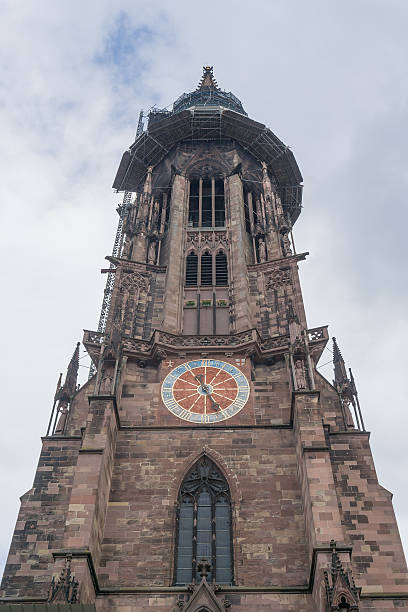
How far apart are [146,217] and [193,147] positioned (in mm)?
6072

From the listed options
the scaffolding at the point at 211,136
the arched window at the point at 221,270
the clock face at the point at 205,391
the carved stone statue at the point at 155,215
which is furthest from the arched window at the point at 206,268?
the scaffolding at the point at 211,136

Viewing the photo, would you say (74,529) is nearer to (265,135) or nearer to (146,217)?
(146,217)

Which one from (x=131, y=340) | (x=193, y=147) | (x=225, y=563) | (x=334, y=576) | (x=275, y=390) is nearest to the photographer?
(x=334, y=576)

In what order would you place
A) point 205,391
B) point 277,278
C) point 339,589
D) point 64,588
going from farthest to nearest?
point 277,278, point 205,391, point 64,588, point 339,589

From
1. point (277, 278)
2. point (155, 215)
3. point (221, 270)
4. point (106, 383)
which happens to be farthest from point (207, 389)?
point (155, 215)

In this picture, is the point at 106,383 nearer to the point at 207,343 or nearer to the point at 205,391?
the point at 205,391

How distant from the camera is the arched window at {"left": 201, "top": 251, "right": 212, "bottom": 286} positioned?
95.9 feet

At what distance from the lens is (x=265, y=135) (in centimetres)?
3809

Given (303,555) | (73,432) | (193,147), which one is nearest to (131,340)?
(73,432)

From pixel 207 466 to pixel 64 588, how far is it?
6.17 meters

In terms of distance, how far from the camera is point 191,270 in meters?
29.8

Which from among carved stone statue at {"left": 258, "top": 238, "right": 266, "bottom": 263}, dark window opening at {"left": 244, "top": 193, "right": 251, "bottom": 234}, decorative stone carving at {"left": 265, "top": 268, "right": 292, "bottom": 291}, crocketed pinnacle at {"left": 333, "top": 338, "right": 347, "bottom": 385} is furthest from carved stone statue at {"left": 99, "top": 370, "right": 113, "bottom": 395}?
dark window opening at {"left": 244, "top": 193, "right": 251, "bottom": 234}

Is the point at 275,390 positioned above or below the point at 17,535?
above

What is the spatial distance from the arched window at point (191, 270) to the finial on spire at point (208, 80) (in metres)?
20.4
